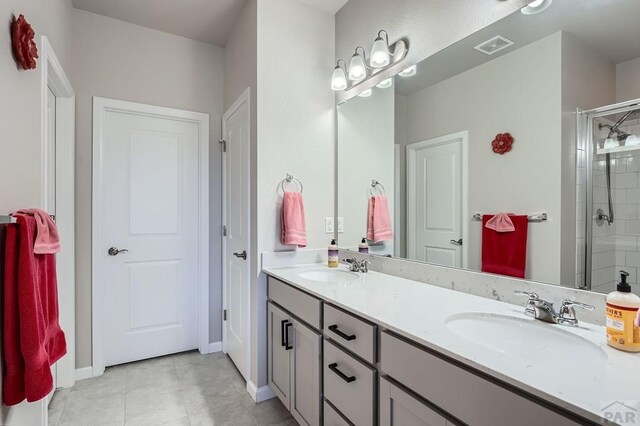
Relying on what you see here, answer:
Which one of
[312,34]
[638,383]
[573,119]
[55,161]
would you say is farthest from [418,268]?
[55,161]

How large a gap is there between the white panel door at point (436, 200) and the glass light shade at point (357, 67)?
0.61 m

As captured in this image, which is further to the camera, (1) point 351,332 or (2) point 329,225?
(2) point 329,225

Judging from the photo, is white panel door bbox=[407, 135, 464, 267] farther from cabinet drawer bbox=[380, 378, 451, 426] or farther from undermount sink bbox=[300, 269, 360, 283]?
cabinet drawer bbox=[380, 378, 451, 426]

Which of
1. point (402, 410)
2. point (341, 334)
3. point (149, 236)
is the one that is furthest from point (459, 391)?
point (149, 236)

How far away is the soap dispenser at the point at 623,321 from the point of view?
33.0 inches

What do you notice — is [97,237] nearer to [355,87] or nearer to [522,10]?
[355,87]

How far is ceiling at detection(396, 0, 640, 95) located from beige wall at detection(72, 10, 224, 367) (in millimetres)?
2094

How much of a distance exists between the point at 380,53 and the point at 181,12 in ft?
5.15

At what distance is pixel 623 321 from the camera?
851 mm

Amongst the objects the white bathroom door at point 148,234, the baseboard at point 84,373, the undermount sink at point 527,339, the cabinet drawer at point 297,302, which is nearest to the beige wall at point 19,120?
the white bathroom door at point 148,234

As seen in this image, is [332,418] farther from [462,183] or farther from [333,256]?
[462,183]

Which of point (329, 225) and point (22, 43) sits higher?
point (22, 43)

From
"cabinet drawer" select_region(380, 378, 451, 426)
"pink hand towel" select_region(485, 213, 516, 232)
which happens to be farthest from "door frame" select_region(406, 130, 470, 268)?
"cabinet drawer" select_region(380, 378, 451, 426)

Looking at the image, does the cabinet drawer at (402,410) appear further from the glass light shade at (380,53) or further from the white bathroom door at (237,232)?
the glass light shade at (380,53)
